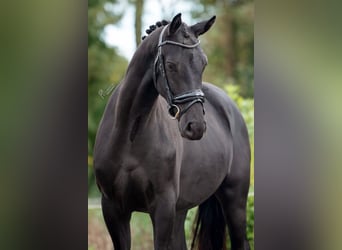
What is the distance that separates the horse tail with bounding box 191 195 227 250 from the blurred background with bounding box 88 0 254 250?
57mm

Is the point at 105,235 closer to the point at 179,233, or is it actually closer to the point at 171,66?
the point at 179,233

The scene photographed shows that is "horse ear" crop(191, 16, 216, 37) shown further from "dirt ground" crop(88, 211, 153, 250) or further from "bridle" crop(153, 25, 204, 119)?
"dirt ground" crop(88, 211, 153, 250)

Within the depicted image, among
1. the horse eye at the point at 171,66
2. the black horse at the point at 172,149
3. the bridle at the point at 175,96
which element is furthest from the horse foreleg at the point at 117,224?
the horse eye at the point at 171,66

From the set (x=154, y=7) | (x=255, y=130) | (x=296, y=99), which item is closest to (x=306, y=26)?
(x=296, y=99)

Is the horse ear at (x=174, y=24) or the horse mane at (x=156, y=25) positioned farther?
the horse mane at (x=156, y=25)

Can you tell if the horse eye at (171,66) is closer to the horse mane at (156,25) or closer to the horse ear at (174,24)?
the horse ear at (174,24)

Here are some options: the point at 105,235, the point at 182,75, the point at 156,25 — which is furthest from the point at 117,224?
the point at 156,25

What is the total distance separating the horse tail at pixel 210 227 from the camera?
123 inches

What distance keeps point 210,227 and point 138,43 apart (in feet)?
3.53

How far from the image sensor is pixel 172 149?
2762 mm

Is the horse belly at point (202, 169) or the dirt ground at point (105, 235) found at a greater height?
the horse belly at point (202, 169)

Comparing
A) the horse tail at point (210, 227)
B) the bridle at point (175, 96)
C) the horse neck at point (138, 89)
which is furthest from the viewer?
the horse tail at point (210, 227)

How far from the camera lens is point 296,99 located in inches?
127

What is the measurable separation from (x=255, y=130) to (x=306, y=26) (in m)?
0.66
